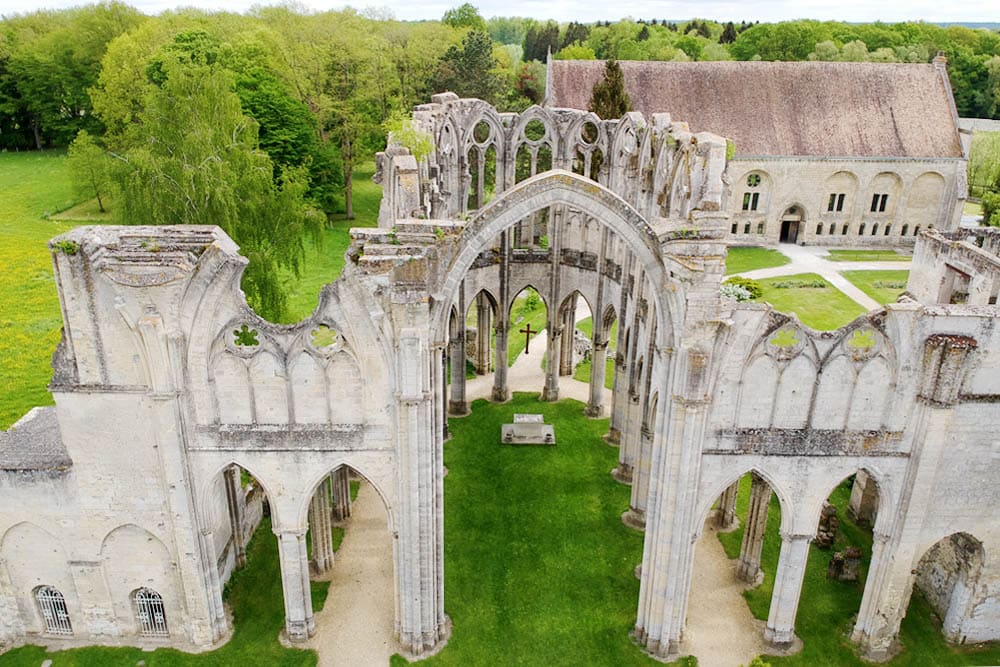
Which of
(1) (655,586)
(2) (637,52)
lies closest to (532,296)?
(1) (655,586)

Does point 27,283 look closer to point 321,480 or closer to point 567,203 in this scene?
point 321,480

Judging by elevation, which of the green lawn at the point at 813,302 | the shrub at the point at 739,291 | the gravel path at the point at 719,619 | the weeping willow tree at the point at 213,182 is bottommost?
the gravel path at the point at 719,619

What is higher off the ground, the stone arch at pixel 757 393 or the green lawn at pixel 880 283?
the stone arch at pixel 757 393

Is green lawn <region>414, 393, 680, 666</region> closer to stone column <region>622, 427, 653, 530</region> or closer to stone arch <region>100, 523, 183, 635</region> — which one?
stone column <region>622, 427, 653, 530</region>

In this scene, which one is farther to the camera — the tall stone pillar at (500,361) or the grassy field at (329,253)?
the grassy field at (329,253)

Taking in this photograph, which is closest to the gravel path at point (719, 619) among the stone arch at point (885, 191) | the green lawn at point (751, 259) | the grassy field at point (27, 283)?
the grassy field at point (27, 283)

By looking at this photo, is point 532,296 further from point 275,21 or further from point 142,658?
point 275,21

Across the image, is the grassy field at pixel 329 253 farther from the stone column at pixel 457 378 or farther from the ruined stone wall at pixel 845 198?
the ruined stone wall at pixel 845 198
